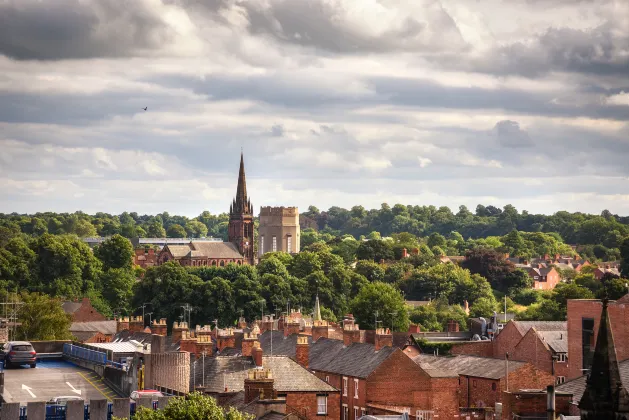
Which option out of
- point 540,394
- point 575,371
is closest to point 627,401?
point 540,394

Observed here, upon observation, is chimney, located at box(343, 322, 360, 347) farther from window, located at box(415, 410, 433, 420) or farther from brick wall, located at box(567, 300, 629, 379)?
brick wall, located at box(567, 300, 629, 379)

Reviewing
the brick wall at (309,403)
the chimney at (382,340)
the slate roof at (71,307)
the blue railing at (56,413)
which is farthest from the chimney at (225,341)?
the slate roof at (71,307)

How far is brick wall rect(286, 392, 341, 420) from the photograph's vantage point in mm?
64812

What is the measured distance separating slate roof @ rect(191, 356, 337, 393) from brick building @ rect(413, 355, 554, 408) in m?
13.7

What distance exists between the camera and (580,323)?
82.4m

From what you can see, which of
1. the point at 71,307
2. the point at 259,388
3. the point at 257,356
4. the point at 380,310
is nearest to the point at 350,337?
the point at 257,356

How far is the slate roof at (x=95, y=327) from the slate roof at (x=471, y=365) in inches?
1857

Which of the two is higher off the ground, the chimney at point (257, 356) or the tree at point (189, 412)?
the chimney at point (257, 356)

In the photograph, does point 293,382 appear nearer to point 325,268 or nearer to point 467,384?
point 467,384

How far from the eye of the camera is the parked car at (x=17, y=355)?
61.1 m

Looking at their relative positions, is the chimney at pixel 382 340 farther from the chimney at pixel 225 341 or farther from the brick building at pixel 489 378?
the chimney at pixel 225 341

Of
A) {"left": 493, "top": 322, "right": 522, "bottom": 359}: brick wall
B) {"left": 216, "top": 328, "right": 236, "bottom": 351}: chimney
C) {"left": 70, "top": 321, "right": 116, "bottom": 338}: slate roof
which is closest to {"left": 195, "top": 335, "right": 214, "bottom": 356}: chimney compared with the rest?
{"left": 216, "top": 328, "right": 236, "bottom": 351}: chimney

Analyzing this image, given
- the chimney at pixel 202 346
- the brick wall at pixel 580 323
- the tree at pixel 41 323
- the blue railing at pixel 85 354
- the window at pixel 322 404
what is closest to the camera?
the blue railing at pixel 85 354

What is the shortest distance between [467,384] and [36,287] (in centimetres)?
11851
